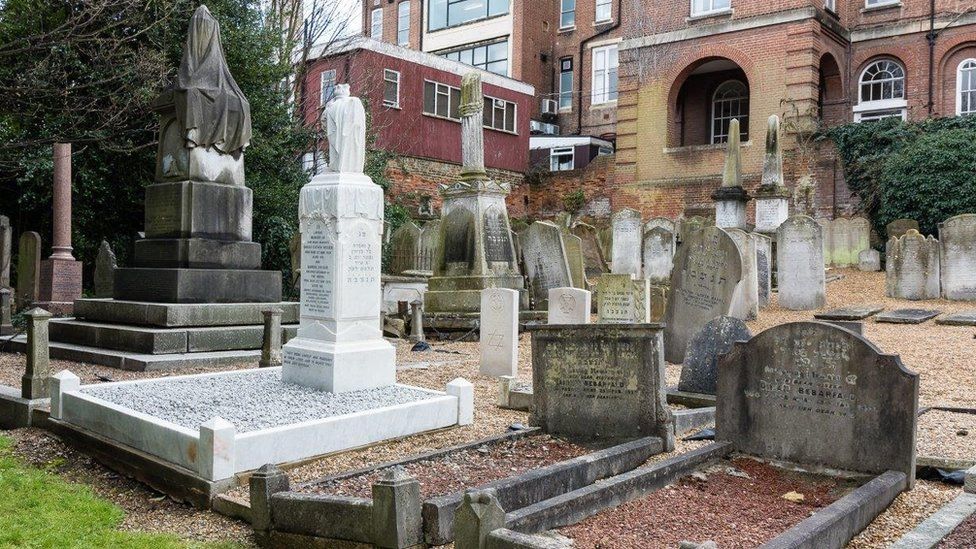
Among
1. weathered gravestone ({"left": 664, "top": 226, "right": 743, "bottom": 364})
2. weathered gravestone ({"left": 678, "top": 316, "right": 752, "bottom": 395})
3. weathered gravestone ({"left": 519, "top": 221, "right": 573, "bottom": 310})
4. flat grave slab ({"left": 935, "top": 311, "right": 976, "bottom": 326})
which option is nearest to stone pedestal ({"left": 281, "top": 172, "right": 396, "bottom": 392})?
weathered gravestone ({"left": 678, "top": 316, "right": 752, "bottom": 395})

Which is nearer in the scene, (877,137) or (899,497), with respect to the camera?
(899,497)

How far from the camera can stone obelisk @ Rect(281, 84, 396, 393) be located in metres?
7.42

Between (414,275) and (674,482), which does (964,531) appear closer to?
(674,482)

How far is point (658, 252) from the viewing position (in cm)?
1869

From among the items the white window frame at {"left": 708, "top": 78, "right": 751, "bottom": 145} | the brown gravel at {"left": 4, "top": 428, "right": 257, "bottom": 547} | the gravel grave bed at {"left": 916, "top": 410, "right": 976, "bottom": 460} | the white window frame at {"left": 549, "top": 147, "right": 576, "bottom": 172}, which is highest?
the white window frame at {"left": 708, "top": 78, "right": 751, "bottom": 145}

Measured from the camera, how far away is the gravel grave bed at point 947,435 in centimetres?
578

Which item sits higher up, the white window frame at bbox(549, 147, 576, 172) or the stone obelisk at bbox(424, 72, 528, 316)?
the white window frame at bbox(549, 147, 576, 172)

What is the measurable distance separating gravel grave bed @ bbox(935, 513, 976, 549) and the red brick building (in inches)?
873

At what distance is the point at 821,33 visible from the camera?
2731 centimetres

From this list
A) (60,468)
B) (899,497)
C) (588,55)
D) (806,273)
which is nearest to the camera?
(899,497)

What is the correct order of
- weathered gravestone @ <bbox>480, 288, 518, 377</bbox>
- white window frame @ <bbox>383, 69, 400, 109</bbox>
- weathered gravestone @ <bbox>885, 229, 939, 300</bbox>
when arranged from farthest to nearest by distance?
1. white window frame @ <bbox>383, 69, 400, 109</bbox>
2. weathered gravestone @ <bbox>885, 229, 939, 300</bbox>
3. weathered gravestone @ <bbox>480, 288, 518, 377</bbox>

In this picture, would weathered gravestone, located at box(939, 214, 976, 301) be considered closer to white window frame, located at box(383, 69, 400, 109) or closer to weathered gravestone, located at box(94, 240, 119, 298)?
weathered gravestone, located at box(94, 240, 119, 298)

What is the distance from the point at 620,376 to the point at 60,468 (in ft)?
14.2

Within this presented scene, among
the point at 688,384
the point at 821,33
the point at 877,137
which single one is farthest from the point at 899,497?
the point at 821,33
